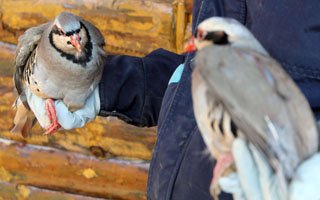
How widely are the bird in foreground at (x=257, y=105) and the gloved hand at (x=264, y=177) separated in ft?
0.04

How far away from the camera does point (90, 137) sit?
290 centimetres

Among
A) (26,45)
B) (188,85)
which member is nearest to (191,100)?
(188,85)

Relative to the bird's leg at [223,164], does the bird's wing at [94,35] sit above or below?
below

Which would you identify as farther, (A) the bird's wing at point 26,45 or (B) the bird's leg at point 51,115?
(A) the bird's wing at point 26,45

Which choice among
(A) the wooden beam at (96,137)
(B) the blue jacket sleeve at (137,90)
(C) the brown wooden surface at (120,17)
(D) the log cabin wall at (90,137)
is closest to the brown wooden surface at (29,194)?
(D) the log cabin wall at (90,137)

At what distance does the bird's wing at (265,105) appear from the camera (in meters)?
1.19

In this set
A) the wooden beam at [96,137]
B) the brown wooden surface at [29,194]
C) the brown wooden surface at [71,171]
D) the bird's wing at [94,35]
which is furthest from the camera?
the brown wooden surface at [29,194]

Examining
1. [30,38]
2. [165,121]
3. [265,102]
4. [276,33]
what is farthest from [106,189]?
[265,102]

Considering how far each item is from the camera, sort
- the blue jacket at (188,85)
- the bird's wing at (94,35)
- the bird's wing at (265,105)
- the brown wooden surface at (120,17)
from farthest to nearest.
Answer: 1. the brown wooden surface at (120,17)
2. the bird's wing at (94,35)
3. the blue jacket at (188,85)
4. the bird's wing at (265,105)

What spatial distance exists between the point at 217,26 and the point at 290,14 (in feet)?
0.78

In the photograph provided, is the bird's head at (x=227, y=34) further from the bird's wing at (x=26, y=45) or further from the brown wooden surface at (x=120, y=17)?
the brown wooden surface at (x=120, y=17)

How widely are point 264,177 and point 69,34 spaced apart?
1101 millimetres

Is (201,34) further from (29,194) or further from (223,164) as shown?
(29,194)

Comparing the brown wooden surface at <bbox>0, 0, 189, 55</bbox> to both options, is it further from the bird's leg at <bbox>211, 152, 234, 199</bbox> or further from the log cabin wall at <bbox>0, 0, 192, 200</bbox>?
the bird's leg at <bbox>211, 152, 234, 199</bbox>
